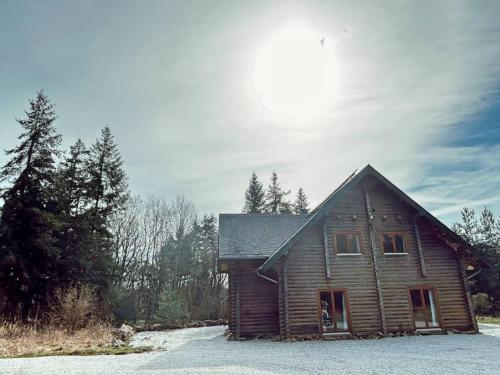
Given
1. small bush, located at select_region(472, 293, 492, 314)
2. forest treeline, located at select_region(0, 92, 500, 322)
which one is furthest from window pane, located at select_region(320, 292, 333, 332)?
small bush, located at select_region(472, 293, 492, 314)

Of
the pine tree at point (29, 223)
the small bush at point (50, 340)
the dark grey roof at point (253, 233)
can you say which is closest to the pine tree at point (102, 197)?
the pine tree at point (29, 223)

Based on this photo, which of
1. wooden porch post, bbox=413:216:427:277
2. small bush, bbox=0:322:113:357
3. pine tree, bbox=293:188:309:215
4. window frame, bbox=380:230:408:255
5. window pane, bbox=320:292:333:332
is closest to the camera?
small bush, bbox=0:322:113:357

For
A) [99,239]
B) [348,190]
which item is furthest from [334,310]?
[99,239]

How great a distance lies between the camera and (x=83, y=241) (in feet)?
78.6

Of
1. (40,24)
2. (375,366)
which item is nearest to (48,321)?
(40,24)

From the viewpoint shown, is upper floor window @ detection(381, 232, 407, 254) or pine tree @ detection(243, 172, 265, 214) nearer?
upper floor window @ detection(381, 232, 407, 254)

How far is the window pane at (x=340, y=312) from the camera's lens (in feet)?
48.7

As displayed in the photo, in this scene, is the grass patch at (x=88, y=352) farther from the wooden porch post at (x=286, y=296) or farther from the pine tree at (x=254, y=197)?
the pine tree at (x=254, y=197)

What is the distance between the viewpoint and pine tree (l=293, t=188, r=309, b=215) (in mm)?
45875

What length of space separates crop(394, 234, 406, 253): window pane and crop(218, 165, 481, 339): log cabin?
2.5 inches

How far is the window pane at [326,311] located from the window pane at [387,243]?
366 cm

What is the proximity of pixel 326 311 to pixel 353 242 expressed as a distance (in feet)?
11.5

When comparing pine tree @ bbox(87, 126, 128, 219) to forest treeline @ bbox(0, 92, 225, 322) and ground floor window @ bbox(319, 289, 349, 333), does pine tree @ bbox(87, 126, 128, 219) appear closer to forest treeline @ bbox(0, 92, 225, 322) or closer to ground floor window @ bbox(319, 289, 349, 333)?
forest treeline @ bbox(0, 92, 225, 322)

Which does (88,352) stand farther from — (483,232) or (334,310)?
(483,232)
